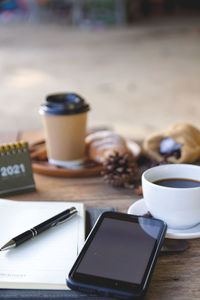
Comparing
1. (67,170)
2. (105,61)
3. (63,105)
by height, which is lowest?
(105,61)

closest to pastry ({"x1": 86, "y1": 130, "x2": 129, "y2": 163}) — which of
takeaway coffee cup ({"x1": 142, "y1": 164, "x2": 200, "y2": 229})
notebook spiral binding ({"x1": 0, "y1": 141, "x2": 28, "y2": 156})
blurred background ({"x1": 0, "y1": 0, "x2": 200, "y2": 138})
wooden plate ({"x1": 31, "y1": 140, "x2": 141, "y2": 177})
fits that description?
wooden plate ({"x1": 31, "y1": 140, "x2": 141, "y2": 177})

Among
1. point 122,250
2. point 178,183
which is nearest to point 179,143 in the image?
point 178,183

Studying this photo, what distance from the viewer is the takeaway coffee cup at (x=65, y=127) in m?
0.94

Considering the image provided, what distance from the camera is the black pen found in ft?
1.98

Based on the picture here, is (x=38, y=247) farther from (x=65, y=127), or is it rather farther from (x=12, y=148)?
(x=65, y=127)

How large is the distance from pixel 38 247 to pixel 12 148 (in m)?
0.29

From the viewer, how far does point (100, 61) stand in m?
4.88

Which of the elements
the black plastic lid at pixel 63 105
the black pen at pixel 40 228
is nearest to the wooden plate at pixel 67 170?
the black plastic lid at pixel 63 105

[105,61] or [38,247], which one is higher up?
[38,247]

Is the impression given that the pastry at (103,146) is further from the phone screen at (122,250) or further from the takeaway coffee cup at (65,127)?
the phone screen at (122,250)

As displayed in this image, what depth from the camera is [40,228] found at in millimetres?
643

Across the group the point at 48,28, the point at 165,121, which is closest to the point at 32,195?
the point at 165,121

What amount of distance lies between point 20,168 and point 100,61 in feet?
13.6

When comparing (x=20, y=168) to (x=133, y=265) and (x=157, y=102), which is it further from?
(x=157, y=102)
